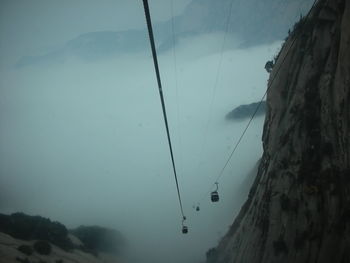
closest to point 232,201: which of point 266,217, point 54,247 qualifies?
point 54,247

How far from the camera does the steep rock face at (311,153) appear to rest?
65.9ft

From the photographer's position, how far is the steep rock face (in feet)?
65.9

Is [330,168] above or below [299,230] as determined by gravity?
above

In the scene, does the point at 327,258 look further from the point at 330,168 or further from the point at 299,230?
the point at 330,168

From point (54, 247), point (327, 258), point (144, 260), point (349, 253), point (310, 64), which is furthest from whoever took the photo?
point (144, 260)

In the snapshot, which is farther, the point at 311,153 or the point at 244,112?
the point at 244,112

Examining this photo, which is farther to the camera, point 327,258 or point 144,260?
point 144,260

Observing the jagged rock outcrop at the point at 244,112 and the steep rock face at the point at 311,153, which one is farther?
the jagged rock outcrop at the point at 244,112

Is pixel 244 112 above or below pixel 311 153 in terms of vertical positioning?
above

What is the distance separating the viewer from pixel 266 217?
2731 centimetres

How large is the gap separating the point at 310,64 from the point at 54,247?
41421 mm

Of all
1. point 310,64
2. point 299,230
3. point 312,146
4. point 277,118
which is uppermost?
point 310,64

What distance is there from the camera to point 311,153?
2298 cm

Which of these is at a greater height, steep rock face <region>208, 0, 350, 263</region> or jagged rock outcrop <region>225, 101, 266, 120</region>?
jagged rock outcrop <region>225, 101, 266, 120</region>
